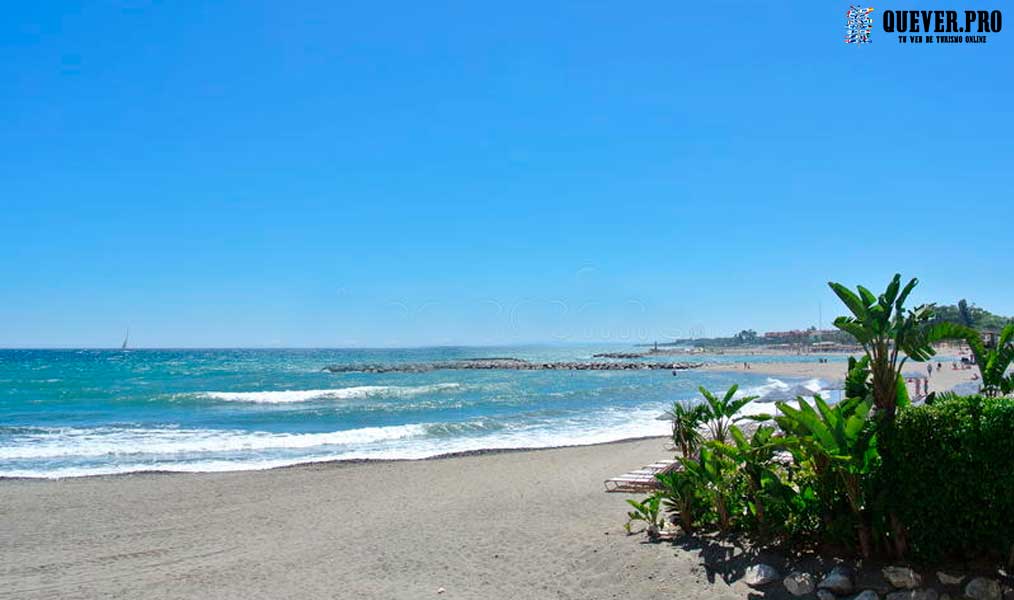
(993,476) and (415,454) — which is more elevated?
(993,476)

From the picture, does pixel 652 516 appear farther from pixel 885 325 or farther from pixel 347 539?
pixel 347 539

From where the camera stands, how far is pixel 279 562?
27.7ft

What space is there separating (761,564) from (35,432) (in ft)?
86.0

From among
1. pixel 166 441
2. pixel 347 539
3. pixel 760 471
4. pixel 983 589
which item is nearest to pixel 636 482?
pixel 760 471

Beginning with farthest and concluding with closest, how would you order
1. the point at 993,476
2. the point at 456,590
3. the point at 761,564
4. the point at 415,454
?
the point at 415,454 < the point at 456,590 < the point at 761,564 < the point at 993,476

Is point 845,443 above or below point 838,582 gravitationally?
above

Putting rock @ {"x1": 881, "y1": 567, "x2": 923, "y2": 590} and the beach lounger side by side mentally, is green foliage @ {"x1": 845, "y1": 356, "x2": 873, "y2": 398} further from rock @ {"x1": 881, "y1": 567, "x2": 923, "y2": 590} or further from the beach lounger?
the beach lounger

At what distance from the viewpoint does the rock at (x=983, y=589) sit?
5.38 m

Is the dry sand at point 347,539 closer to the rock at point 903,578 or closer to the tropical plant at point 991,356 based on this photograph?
the rock at point 903,578

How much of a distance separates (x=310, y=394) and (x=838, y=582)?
38607 millimetres

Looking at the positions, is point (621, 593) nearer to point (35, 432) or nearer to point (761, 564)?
point (761, 564)

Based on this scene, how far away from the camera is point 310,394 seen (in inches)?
1615

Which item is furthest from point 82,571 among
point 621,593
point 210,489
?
point 621,593

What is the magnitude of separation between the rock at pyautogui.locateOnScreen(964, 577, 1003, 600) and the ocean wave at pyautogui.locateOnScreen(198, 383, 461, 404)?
115ft
